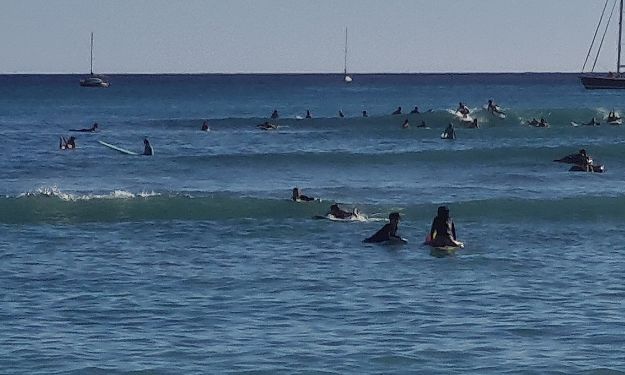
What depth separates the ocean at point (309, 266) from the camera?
57.5ft

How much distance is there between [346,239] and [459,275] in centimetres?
583

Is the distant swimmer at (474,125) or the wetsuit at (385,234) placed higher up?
the distant swimmer at (474,125)

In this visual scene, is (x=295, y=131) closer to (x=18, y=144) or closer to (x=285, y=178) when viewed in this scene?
(x=18, y=144)

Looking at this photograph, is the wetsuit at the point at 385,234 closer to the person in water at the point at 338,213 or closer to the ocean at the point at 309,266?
the ocean at the point at 309,266

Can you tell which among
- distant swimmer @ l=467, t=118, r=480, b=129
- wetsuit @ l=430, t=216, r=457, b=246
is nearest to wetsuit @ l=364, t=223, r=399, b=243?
wetsuit @ l=430, t=216, r=457, b=246

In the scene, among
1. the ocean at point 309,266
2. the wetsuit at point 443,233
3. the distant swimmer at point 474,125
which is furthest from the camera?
the distant swimmer at point 474,125

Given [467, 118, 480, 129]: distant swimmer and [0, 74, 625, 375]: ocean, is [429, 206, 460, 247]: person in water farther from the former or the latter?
[467, 118, 480, 129]: distant swimmer

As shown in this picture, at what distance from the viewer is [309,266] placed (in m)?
25.0

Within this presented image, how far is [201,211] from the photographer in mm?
35781

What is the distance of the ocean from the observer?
57.5 ft

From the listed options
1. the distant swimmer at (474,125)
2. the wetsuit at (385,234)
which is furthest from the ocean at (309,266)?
the distant swimmer at (474,125)

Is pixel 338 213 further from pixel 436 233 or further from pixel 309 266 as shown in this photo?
pixel 309 266

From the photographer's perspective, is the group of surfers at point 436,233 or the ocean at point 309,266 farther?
the group of surfers at point 436,233

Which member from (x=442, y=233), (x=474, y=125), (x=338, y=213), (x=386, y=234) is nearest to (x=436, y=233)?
(x=442, y=233)
